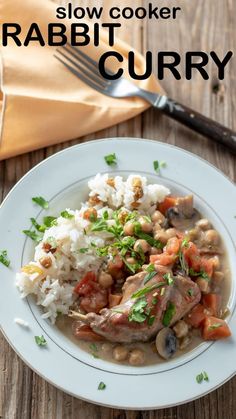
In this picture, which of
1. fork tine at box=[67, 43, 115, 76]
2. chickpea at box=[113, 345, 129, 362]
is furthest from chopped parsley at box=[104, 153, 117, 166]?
chickpea at box=[113, 345, 129, 362]

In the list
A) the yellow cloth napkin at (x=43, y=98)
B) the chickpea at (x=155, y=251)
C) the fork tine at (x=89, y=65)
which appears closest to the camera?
the chickpea at (x=155, y=251)

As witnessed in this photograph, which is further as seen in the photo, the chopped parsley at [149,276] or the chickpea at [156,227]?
the chickpea at [156,227]

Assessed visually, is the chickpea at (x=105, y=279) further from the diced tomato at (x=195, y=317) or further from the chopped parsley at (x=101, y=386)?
the chopped parsley at (x=101, y=386)

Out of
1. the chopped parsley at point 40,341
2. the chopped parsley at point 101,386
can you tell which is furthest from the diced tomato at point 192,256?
the chopped parsley at point 40,341

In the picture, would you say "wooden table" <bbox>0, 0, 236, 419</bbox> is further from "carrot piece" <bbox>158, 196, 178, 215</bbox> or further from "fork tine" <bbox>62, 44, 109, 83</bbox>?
"carrot piece" <bbox>158, 196, 178, 215</bbox>

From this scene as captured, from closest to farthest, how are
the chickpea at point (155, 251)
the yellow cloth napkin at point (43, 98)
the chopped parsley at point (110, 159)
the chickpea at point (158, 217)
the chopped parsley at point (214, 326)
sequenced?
the chopped parsley at point (214, 326), the chickpea at point (155, 251), the chickpea at point (158, 217), the chopped parsley at point (110, 159), the yellow cloth napkin at point (43, 98)

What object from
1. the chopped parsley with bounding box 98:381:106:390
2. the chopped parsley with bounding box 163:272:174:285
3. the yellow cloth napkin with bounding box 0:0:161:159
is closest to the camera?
the chopped parsley with bounding box 98:381:106:390
